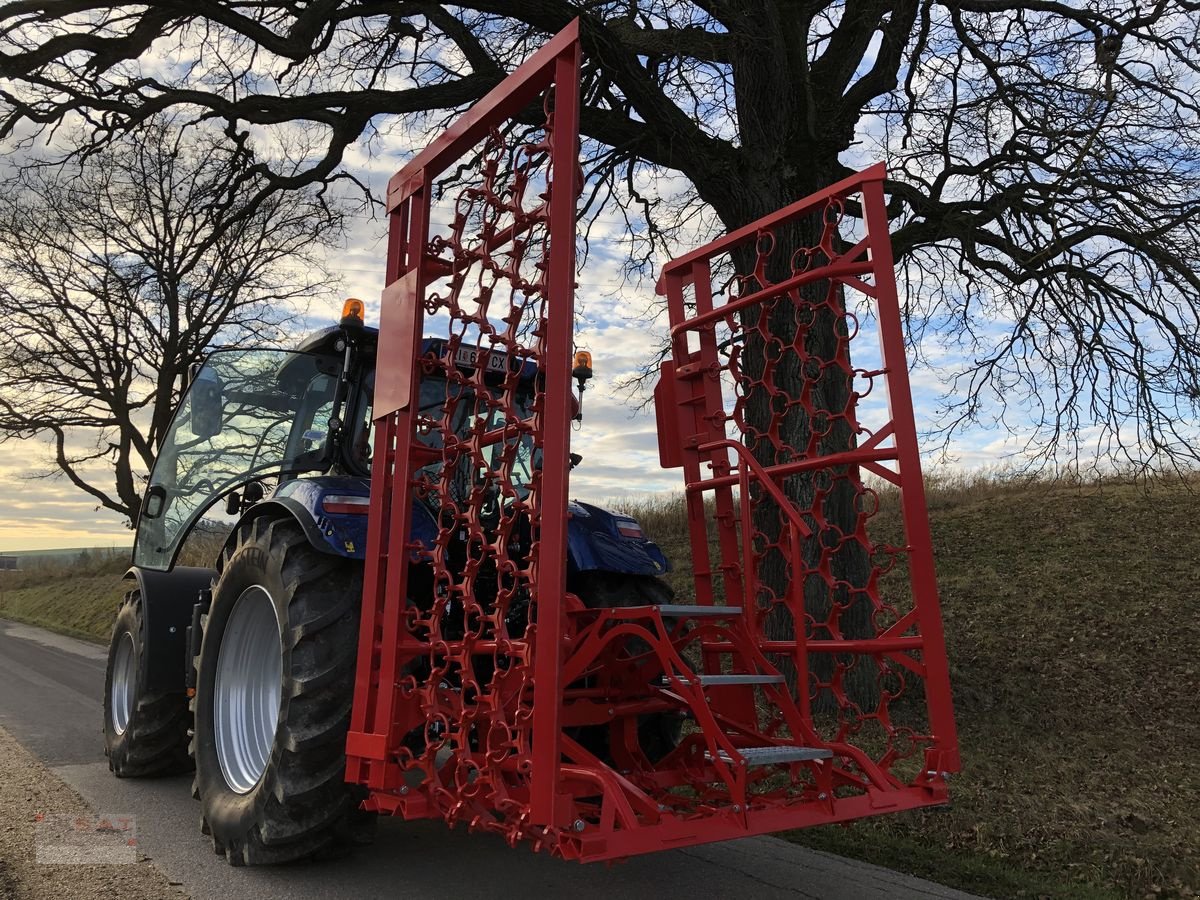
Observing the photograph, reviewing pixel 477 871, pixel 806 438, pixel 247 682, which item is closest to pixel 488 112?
pixel 247 682

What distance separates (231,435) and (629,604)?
2645mm

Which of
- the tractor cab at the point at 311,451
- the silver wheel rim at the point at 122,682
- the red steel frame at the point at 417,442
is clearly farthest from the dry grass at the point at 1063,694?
the silver wheel rim at the point at 122,682

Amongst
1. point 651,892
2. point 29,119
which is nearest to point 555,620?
point 651,892

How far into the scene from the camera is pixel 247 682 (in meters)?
4.07

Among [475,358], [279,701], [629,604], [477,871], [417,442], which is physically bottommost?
[477,871]

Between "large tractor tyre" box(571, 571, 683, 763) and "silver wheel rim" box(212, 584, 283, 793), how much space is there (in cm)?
133

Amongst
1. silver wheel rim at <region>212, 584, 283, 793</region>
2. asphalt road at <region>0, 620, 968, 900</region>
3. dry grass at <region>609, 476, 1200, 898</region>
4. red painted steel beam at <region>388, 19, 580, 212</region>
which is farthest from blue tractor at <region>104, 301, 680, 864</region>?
dry grass at <region>609, 476, 1200, 898</region>

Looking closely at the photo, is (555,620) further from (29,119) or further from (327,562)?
(29,119)

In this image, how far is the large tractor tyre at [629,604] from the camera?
388 cm

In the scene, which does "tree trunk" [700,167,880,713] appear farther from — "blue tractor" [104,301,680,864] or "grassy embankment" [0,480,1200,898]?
"blue tractor" [104,301,680,864]

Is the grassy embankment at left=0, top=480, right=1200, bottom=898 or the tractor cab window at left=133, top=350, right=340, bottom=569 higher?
the tractor cab window at left=133, top=350, right=340, bottom=569

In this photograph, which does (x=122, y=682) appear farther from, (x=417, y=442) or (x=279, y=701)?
(x=417, y=442)

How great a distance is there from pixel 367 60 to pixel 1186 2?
6506 millimetres

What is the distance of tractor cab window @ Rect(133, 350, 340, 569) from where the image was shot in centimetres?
495
